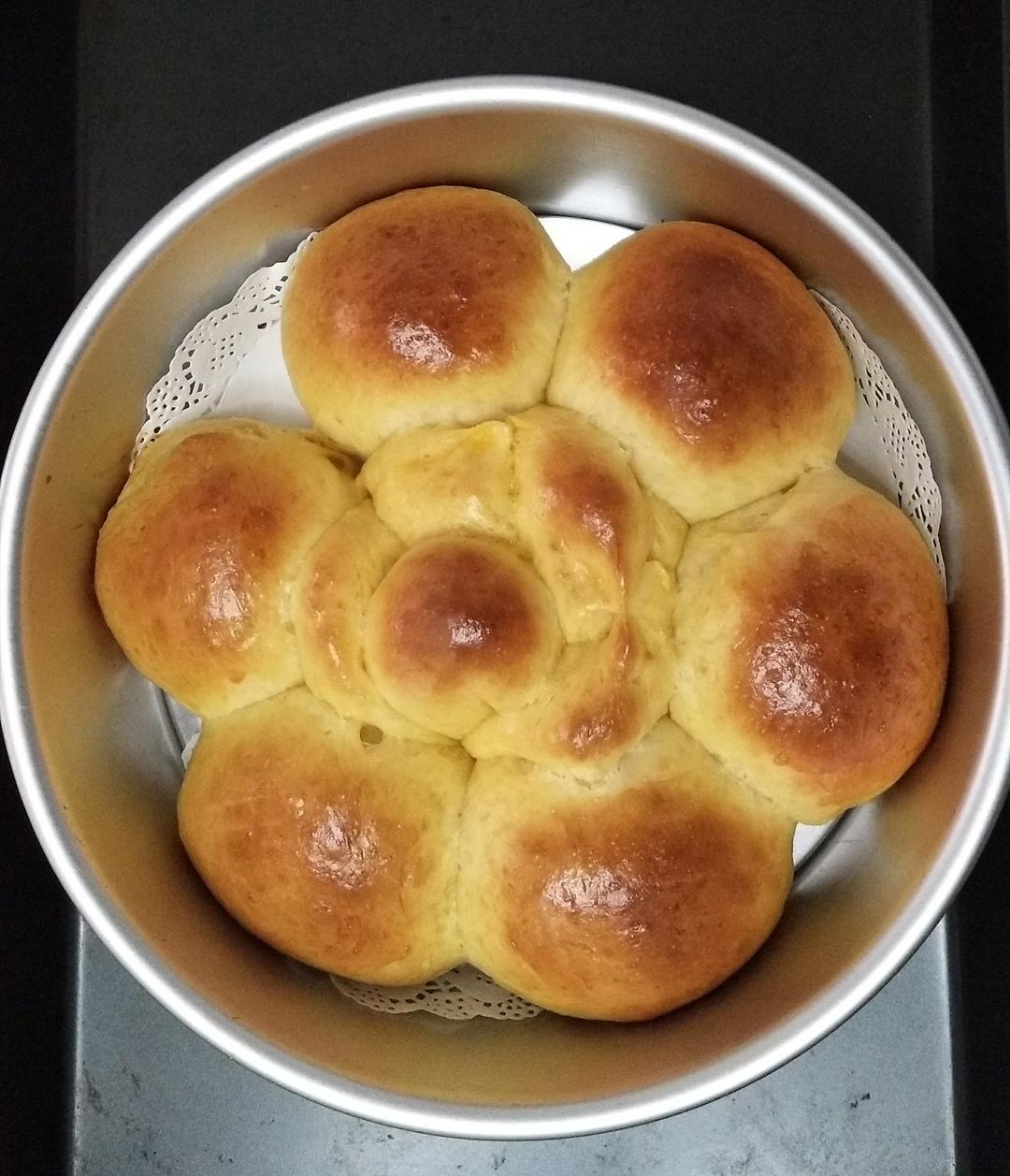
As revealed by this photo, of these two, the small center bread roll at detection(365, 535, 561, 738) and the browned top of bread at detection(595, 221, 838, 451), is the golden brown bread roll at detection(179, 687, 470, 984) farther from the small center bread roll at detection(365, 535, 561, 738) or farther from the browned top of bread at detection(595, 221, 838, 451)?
the browned top of bread at detection(595, 221, 838, 451)

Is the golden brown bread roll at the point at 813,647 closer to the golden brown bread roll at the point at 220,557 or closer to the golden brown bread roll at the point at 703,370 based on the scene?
the golden brown bread roll at the point at 703,370

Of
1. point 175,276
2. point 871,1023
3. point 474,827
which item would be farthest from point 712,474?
point 871,1023

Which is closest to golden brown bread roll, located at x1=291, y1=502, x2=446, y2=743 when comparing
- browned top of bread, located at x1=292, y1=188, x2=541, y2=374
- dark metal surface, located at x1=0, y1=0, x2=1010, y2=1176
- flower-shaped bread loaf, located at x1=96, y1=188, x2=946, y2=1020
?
flower-shaped bread loaf, located at x1=96, y1=188, x2=946, y2=1020

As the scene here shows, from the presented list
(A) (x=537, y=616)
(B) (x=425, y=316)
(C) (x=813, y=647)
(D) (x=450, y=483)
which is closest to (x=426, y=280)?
(B) (x=425, y=316)

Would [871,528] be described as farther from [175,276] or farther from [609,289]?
[175,276]

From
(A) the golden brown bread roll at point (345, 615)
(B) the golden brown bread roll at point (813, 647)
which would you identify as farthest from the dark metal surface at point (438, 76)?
(A) the golden brown bread roll at point (345, 615)

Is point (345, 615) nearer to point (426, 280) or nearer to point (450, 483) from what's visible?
point (450, 483)

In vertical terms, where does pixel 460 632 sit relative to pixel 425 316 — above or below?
below
